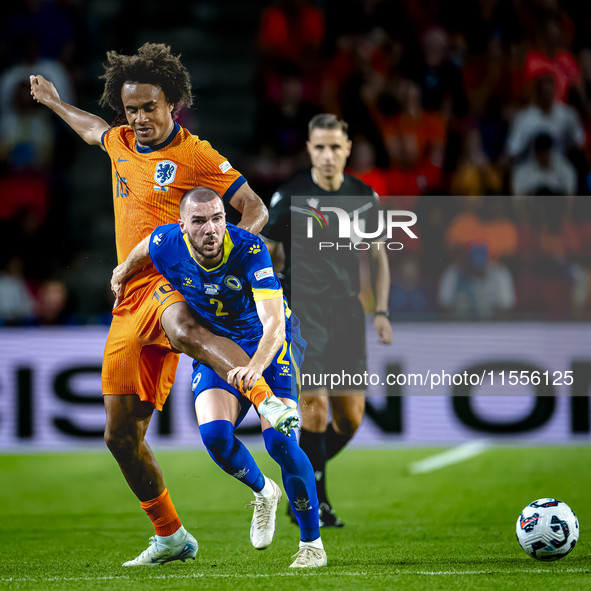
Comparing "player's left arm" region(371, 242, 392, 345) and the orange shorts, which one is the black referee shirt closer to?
"player's left arm" region(371, 242, 392, 345)

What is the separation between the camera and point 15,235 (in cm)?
798

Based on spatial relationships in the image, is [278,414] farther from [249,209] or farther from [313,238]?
[313,238]

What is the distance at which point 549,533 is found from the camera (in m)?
4.23

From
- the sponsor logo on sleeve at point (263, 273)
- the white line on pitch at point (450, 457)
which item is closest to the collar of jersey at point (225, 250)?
the sponsor logo on sleeve at point (263, 273)

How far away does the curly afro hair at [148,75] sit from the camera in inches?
188

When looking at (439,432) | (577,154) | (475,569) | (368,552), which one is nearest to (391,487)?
(439,432)

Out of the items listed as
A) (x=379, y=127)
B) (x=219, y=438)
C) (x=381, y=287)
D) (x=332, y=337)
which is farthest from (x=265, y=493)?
(x=379, y=127)

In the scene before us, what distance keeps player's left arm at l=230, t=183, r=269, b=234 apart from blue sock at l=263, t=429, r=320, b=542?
1133mm

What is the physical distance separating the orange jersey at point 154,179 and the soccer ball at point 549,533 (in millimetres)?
2238

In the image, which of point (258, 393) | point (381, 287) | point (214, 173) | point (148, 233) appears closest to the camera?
point (258, 393)

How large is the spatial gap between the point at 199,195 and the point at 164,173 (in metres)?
0.46

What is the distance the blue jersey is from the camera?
4.30 m

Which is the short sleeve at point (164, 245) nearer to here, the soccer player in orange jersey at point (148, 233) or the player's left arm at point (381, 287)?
the soccer player in orange jersey at point (148, 233)

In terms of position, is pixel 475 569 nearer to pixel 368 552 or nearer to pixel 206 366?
pixel 368 552
